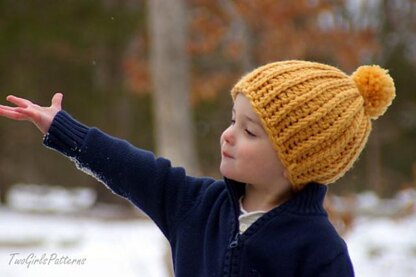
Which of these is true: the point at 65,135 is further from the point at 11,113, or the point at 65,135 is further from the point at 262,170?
the point at 262,170

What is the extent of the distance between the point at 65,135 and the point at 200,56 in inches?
485

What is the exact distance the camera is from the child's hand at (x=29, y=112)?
192cm

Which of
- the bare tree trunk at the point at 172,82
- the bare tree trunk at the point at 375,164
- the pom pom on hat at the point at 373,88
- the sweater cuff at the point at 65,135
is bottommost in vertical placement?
the bare tree trunk at the point at 375,164

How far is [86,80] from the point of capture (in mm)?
14055

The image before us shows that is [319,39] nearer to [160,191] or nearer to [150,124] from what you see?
[150,124]

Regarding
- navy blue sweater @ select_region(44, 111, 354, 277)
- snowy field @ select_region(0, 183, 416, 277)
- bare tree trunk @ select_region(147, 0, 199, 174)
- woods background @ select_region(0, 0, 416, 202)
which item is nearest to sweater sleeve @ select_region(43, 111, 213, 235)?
navy blue sweater @ select_region(44, 111, 354, 277)

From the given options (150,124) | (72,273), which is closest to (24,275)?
(72,273)

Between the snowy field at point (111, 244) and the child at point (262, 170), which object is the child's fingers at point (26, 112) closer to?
the child at point (262, 170)

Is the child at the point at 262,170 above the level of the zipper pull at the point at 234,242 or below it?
above

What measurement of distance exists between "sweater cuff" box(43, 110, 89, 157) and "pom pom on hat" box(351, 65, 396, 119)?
28.9 inches

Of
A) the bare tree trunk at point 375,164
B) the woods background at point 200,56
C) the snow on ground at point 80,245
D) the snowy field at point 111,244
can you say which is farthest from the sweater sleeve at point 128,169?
the bare tree trunk at point 375,164

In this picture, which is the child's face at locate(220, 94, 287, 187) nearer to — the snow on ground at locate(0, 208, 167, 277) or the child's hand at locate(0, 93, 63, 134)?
the child's hand at locate(0, 93, 63, 134)

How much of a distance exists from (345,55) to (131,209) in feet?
16.2

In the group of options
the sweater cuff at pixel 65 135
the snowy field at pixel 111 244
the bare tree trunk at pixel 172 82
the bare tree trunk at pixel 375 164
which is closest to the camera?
the sweater cuff at pixel 65 135
